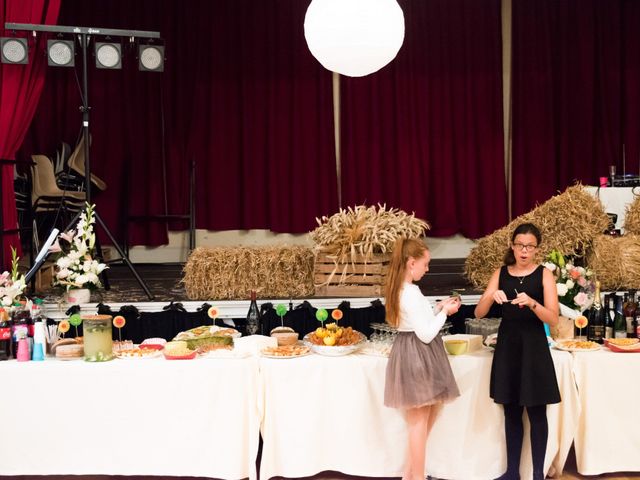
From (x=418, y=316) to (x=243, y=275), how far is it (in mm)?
1783

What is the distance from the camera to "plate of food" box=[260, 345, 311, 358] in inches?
144

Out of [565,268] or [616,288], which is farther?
[616,288]

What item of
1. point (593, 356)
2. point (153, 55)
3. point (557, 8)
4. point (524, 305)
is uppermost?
point (557, 8)

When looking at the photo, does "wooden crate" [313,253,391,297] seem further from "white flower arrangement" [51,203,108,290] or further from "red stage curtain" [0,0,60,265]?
"red stage curtain" [0,0,60,265]

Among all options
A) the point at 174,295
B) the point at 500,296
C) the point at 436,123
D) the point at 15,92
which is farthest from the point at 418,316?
the point at 436,123

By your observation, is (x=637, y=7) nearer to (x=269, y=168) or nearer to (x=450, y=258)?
(x=450, y=258)

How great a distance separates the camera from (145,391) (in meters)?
3.58

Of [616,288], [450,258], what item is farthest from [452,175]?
[616,288]

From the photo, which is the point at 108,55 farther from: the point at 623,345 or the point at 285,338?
the point at 623,345

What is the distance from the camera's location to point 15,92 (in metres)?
5.07

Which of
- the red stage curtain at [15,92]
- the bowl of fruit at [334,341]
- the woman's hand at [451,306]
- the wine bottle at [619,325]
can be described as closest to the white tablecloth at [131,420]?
the bowl of fruit at [334,341]

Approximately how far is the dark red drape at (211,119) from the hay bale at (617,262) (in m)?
3.84

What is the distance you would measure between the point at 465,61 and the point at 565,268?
466cm

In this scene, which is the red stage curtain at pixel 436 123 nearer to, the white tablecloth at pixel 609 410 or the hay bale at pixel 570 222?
the hay bale at pixel 570 222
